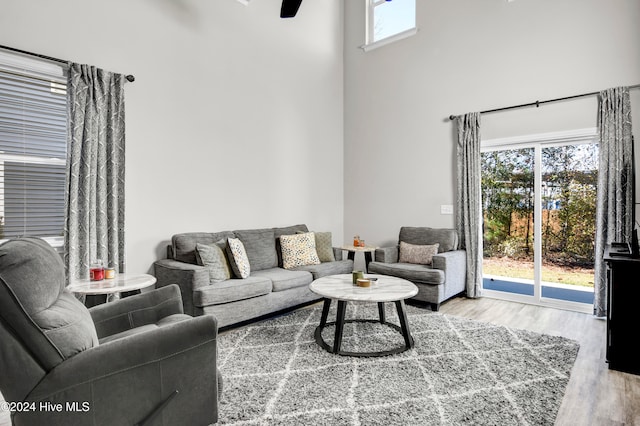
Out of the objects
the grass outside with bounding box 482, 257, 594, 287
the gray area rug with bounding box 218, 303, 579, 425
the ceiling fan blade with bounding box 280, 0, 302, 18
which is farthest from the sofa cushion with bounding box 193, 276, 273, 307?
the grass outside with bounding box 482, 257, 594, 287

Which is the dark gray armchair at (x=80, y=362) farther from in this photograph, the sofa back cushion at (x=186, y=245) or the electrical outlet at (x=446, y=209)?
the electrical outlet at (x=446, y=209)

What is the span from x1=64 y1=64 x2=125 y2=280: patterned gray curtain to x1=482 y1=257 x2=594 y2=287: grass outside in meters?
4.23

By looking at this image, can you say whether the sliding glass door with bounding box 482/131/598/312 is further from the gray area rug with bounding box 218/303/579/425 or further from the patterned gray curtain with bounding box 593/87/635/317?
the gray area rug with bounding box 218/303/579/425

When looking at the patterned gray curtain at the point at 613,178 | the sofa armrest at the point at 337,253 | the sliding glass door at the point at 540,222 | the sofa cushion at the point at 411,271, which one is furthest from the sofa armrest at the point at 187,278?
the patterned gray curtain at the point at 613,178

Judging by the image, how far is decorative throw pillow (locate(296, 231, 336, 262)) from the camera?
4.76m

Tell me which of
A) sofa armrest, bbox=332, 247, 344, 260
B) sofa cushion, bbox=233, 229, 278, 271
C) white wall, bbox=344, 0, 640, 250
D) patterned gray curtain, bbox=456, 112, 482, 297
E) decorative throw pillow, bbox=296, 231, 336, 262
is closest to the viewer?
white wall, bbox=344, 0, 640, 250

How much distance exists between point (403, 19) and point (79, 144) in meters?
4.62

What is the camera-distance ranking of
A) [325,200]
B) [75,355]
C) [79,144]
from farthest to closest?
1. [325,200]
2. [79,144]
3. [75,355]

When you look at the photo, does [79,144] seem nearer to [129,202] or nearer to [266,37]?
[129,202]

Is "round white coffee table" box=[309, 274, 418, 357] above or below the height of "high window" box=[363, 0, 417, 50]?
below

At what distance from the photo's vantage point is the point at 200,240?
3.88 meters

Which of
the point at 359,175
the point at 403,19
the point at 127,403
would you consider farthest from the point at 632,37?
the point at 127,403

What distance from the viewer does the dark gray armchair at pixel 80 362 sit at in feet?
4.30

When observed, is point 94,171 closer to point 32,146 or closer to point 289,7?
point 32,146
